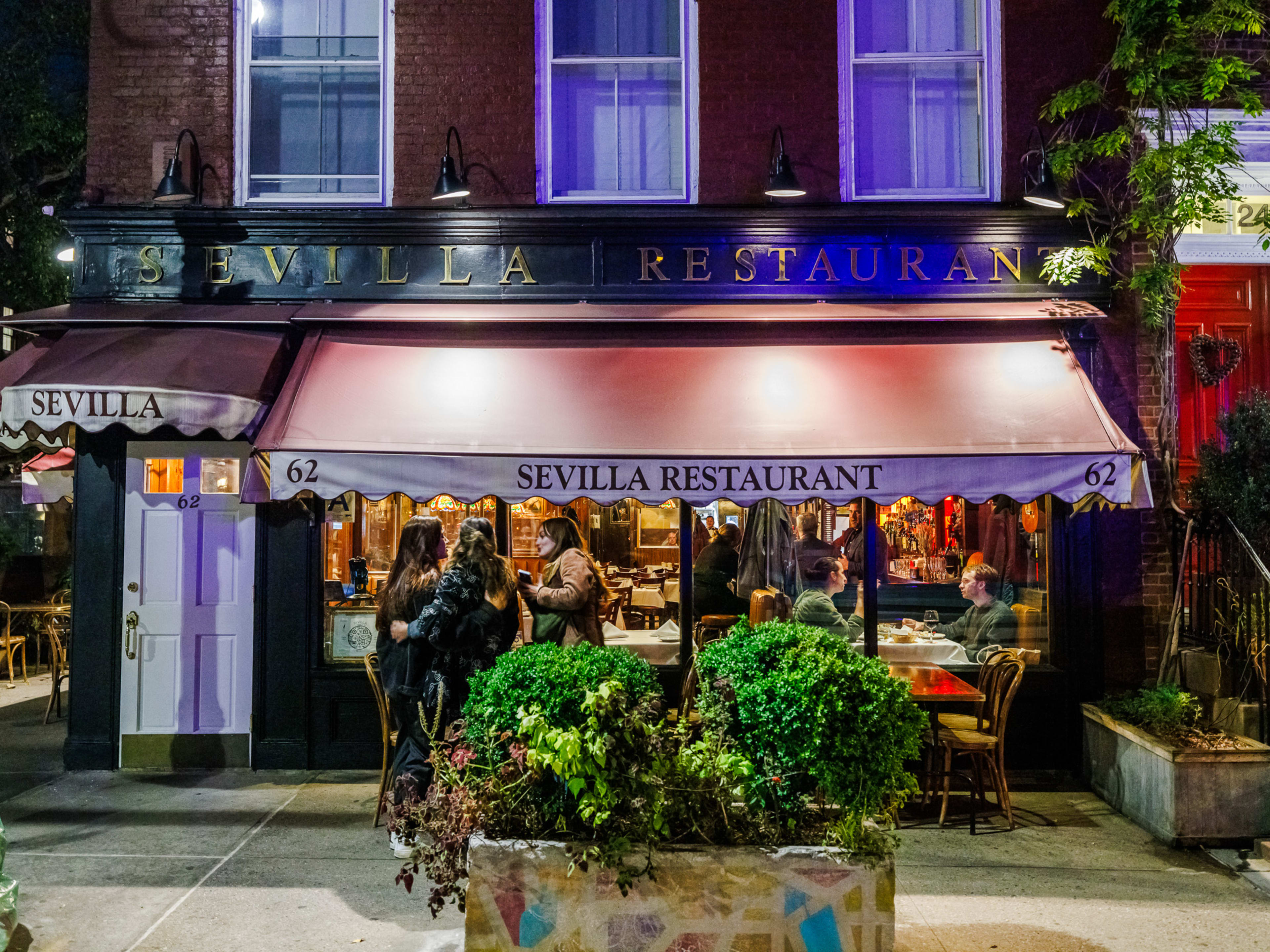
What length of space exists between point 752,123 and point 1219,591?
5.11m

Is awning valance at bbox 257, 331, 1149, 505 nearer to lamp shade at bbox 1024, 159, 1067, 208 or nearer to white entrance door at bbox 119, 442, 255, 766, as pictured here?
lamp shade at bbox 1024, 159, 1067, 208

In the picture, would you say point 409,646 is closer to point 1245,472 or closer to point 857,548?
point 857,548

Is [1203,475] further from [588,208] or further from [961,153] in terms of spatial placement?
[588,208]

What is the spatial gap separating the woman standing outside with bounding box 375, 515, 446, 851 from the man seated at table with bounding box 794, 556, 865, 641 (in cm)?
312

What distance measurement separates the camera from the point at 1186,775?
6207 mm

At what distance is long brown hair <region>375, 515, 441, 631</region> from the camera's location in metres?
6.19

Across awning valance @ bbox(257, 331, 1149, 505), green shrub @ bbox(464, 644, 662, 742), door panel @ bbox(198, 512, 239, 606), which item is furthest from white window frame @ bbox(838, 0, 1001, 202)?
door panel @ bbox(198, 512, 239, 606)

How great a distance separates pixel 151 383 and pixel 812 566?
520cm

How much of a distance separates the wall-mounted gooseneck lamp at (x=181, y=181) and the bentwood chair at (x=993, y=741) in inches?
274

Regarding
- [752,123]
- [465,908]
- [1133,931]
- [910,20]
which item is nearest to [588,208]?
[752,123]

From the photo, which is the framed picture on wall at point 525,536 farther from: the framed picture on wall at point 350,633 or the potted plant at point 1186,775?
the potted plant at point 1186,775

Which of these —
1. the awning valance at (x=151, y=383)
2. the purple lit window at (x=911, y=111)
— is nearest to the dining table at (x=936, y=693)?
the purple lit window at (x=911, y=111)

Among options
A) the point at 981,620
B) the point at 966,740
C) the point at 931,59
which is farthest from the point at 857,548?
the point at 931,59

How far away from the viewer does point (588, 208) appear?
8.01 meters
